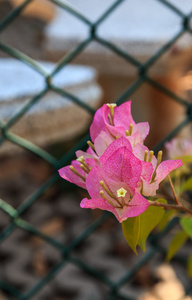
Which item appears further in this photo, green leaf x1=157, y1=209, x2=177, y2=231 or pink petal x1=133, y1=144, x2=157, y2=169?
green leaf x1=157, y1=209, x2=177, y2=231

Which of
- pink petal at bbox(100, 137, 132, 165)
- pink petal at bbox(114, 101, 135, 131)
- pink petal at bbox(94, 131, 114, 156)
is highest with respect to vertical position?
pink petal at bbox(114, 101, 135, 131)

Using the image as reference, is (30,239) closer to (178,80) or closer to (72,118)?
(178,80)

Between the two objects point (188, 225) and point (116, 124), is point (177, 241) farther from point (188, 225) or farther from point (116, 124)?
point (116, 124)

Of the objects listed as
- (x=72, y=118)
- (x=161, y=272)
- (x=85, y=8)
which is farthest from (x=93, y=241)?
(x=72, y=118)

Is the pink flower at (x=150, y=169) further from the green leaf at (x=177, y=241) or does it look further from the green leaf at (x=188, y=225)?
the green leaf at (x=177, y=241)

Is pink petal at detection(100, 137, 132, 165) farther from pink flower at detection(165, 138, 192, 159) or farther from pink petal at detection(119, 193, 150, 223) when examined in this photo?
pink flower at detection(165, 138, 192, 159)

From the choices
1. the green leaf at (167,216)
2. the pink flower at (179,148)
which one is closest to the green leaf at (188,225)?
the green leaf at (167,216)

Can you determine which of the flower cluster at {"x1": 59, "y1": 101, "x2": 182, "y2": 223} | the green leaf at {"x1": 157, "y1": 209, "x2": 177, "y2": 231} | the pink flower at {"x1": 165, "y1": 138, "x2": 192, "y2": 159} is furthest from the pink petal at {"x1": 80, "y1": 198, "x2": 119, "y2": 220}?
the pink flower at {"x1": 165, "y1": 138, "x2": 192, "y2": 159}
